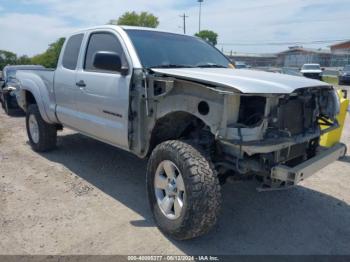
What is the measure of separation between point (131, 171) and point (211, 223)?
7.91 feet

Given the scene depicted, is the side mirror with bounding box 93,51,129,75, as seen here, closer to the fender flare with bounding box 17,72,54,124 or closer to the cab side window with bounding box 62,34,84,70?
the cab side window with bounding box 62,34,84,70

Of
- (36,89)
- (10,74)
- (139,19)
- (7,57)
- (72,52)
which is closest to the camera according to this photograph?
(72,52)

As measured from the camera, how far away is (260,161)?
320cm

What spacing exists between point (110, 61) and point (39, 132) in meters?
2.81

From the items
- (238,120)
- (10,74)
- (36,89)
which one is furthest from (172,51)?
(10,74)

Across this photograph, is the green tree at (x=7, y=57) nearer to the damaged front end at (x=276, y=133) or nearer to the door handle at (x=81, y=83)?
the door handle at (x=81, y=83)

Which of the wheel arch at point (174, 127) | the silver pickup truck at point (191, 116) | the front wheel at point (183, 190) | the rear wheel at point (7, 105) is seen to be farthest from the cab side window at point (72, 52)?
the rear wheel at point (7, 105)

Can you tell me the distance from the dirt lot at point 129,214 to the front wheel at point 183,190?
0.22 m

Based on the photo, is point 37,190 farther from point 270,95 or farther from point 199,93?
point 270,95

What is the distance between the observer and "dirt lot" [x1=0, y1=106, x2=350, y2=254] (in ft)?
11.0

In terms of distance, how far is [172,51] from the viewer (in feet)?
14.8

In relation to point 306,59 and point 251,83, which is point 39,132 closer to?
point 251,83

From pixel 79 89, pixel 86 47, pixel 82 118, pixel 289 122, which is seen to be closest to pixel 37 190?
pixel 82 118

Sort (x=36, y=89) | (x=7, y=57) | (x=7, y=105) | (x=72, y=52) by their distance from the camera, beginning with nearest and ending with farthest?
(x=72, y=52) < (x=36, y=89) < (x=7, y=105) < (x=7, y=57)
